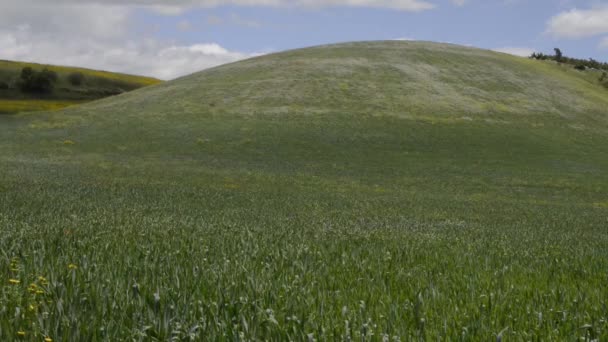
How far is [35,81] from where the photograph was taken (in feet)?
389

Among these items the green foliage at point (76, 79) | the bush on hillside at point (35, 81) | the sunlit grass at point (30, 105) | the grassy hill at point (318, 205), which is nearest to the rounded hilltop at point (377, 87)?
the grassy hill at point (318, 205)

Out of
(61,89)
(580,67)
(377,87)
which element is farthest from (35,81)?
(580,67)

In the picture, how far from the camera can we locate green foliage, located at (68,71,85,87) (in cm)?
13000

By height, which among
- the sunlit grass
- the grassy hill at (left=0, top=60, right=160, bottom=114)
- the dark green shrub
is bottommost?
the sunlit grass

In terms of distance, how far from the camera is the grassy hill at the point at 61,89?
108 metres

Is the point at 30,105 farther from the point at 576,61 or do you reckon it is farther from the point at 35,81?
the point at 576,61

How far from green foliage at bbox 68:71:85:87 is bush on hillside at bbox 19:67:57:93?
7.78m

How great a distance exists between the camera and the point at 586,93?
3484 inches

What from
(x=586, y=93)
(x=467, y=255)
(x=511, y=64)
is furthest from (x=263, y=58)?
(x=467, y=255)

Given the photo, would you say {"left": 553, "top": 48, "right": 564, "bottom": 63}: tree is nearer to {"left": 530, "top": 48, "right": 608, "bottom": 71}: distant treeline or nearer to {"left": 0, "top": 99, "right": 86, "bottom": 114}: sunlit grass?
{"left": 530, "top": 48, "right": 608, "bottom": 71}: distant treeline

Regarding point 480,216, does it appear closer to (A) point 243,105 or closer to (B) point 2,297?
(B) point 2,297

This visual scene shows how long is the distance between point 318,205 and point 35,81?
107m

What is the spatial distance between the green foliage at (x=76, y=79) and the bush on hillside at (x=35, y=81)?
7777 mm

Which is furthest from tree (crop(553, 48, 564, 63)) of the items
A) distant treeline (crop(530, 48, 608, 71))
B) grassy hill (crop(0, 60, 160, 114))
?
grassy hill (crop(0, 60, 160, 114))
